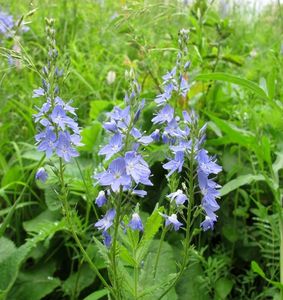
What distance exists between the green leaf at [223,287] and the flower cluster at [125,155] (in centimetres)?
89

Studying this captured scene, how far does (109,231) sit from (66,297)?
0.97 metres

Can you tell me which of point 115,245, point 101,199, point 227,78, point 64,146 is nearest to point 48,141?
point 64,146

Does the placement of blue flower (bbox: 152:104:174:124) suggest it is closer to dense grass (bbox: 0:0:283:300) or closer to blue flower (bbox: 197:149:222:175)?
dense grass (bbox: 0:0:283:300)

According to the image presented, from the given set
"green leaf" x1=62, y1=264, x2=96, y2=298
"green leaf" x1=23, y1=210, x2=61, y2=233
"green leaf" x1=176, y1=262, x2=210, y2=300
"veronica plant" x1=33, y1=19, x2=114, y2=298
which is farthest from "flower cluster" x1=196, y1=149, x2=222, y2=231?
"green leaf" x1=23, y1=210, x2=61, y2=233

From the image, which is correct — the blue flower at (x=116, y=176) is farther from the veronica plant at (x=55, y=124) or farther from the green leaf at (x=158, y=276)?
the green leaf at (x=158, y=276)

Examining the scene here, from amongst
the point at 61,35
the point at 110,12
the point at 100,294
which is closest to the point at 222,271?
the point at 100,294

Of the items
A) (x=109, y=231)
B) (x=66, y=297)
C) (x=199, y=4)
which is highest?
(x=199, y=4)

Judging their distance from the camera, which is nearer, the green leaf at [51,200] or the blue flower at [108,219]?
the blue flower at [108,219]

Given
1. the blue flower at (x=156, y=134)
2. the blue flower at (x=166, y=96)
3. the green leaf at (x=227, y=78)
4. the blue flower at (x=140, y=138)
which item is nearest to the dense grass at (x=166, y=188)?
the green leaf at (x=227, y=78)

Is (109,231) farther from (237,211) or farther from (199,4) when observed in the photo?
(199,4)

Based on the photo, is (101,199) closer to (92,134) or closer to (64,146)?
(64,146)

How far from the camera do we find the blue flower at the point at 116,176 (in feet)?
4.47

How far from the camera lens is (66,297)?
8.10 feet

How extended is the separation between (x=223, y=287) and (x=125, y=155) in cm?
111
